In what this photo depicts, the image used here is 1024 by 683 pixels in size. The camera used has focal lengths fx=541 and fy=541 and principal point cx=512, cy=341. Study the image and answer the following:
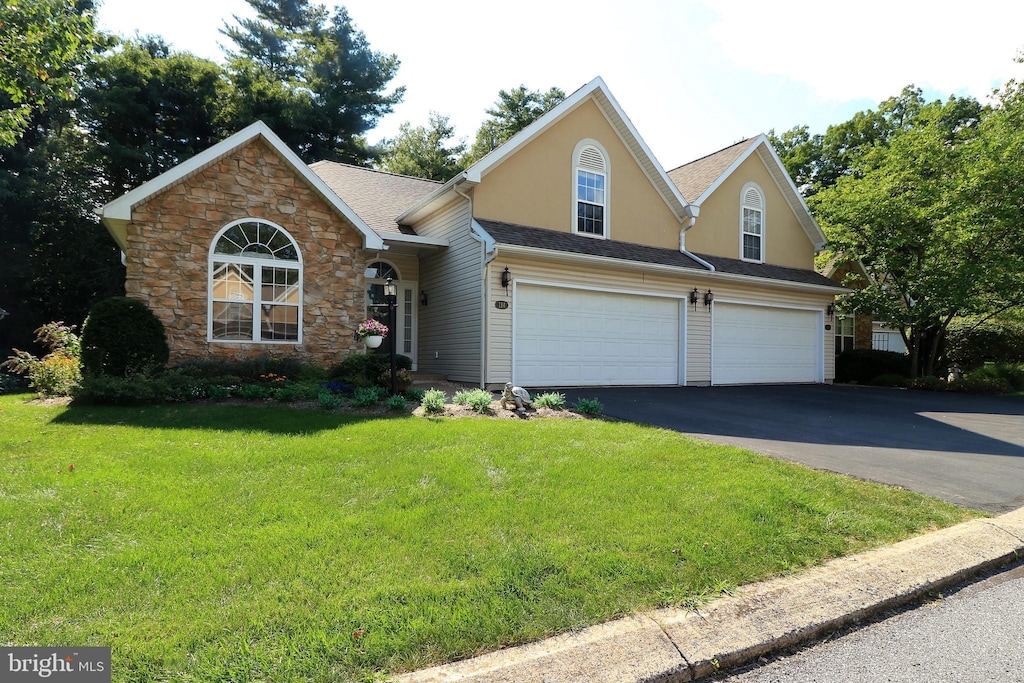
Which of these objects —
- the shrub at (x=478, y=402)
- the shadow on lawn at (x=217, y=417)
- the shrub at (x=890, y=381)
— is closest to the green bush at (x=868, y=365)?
the shrub at (x=890, y=381)

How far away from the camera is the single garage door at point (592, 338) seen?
38.5 ft

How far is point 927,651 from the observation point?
2.76 m

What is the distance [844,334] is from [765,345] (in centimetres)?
662

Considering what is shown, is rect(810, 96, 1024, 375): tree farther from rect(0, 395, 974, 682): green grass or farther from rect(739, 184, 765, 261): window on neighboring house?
rect(0, 395, 974, 682): green grass

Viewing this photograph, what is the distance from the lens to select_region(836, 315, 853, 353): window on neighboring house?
768 inches

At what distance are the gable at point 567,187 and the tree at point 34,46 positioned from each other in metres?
7.53

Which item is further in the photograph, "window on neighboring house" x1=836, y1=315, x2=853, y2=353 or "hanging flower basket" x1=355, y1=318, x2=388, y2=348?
"window on neighboring house" x1=836, y1=315, x2=853, y2=353

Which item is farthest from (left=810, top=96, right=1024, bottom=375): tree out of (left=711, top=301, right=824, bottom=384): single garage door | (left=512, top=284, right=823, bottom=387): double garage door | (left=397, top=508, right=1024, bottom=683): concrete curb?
(left=397, top=508, right=1024, bottom=683): concrete curb

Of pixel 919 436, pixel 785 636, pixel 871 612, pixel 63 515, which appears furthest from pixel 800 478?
pixel 63 515

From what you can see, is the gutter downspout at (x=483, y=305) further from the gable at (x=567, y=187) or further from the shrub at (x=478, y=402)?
the shrub at (x=478, y=402)

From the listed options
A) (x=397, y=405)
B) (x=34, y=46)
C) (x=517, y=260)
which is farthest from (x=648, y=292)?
(x=34, y=46)

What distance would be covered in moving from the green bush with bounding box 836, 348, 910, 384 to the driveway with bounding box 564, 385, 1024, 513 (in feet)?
14.0

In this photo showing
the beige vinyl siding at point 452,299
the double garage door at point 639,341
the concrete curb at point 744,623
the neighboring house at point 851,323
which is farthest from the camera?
the neighboring house at point 851,323

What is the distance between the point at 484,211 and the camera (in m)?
11.9
